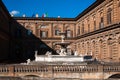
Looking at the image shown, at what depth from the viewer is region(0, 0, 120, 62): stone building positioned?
3316 cm

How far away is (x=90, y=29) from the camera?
1833 inches

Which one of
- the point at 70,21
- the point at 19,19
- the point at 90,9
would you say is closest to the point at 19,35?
the point at 19,19

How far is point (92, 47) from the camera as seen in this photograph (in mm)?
43438

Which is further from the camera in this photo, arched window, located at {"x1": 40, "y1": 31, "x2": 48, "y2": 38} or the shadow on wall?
arched window, located at {"x1": 40, "y1": 31, "x2": 48, "y2": 38}

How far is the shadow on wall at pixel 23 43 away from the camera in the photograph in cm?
5775

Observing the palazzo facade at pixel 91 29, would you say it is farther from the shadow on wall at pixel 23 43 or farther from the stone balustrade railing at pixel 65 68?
the stone balustrade railing at pixel 65 68

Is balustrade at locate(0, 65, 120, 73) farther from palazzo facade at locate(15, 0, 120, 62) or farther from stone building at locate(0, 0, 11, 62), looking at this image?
stone building at locate(0, 0, 11, 62)

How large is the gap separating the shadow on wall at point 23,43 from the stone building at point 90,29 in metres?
0.24

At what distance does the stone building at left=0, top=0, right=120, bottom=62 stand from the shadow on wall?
240mm

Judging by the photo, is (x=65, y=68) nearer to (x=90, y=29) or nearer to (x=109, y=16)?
(x=109, y=16)

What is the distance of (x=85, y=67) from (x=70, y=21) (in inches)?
1576

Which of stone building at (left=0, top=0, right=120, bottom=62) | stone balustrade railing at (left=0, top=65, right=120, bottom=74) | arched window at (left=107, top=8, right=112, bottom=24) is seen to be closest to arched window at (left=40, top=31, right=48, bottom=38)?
stone building at (left=0, top=0, right=120, bottom=62)

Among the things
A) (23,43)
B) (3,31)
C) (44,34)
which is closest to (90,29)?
(3,31)

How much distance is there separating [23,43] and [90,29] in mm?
18359
